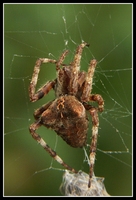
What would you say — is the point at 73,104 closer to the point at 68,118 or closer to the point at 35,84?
the point at 68,118

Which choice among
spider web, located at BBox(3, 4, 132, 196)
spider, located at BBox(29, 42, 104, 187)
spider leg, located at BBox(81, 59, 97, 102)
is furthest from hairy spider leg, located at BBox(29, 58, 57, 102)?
spider web, located at BBox(3, 4, 132, 196)

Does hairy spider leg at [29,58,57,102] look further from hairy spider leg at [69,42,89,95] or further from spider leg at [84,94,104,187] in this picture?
spider leg at [84,94,104,187]

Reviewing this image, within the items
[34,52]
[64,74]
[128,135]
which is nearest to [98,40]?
[34,52]

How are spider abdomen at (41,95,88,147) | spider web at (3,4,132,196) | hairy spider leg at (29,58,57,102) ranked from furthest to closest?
spider web at (3,4,132,196) < hairy spider leg at (29,58,57,102) < spider abdomen at (41,95,88,147)

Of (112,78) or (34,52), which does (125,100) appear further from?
(34,52)

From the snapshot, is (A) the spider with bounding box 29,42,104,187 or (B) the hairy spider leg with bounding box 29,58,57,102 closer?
(A) the spider with bounding box 29,42,104,187

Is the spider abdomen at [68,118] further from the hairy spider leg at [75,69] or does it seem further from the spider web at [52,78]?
the spider web at [52,78]

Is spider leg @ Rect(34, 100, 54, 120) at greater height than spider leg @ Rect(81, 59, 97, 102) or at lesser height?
lesser
